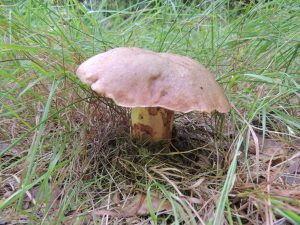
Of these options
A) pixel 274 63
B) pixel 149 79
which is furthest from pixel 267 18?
pixel 149 79

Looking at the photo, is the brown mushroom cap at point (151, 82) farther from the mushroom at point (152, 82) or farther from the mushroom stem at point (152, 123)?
the mushroom stem at point (152, 123)

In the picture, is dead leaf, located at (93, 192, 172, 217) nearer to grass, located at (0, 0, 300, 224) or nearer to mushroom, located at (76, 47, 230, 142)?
grass, located at (0, 0, 300, 224)

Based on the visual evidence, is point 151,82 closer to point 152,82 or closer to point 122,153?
point 152,82

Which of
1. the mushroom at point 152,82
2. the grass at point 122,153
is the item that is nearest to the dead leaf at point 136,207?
the grass at point 122,153

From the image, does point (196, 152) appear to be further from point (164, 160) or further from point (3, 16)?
point (3, 16)

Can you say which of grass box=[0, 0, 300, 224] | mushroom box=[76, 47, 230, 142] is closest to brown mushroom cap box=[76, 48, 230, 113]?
mushroom box=[76, 47, 230, 142]
